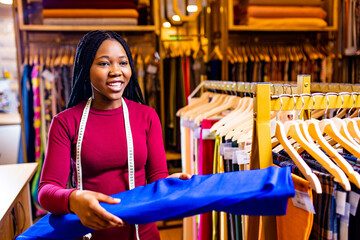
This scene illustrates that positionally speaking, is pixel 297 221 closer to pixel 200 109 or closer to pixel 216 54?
pixel 200 109

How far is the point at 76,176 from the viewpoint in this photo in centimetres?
127

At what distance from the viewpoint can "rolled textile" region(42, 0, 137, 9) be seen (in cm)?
334

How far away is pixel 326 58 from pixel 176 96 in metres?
1.64

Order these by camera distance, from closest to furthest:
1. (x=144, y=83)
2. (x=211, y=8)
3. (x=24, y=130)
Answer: (x=24, y=130) → (x=144, y=83) → (x=211, y=8)

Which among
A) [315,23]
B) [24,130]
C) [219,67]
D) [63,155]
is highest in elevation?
[315,23]

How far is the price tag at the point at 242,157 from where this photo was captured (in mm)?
1372

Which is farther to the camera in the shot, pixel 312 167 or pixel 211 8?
pixel 211 8

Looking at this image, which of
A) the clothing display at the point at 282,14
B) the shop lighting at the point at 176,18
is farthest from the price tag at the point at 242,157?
the shop lighting at the point at 176,18

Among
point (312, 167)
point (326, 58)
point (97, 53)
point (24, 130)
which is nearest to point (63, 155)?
point (97, 53)

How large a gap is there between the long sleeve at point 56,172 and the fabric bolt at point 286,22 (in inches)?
114

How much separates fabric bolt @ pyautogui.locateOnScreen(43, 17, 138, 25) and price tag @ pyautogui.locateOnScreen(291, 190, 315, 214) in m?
2.81

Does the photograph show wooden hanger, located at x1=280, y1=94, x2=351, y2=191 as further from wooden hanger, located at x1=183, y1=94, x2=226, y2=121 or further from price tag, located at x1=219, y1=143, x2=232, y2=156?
wooden hanger, located at x1=183, y1=94, x2=226, y2=121

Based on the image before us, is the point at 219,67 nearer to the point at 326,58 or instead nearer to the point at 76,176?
the point at 326,58

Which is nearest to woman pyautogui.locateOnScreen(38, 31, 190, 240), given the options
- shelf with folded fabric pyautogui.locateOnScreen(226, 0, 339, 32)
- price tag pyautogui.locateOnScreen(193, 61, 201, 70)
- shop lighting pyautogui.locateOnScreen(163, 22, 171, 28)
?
price tag pyautogui.locateOnScreen(193, 61, 201, 70)
